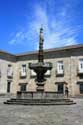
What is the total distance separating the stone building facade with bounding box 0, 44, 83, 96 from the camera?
34.3 metres

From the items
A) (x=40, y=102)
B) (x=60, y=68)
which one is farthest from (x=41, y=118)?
(x=60, y=68)

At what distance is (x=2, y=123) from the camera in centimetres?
738

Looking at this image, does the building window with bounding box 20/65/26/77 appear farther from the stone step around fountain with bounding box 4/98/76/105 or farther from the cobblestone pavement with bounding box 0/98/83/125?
the cobblestone pavement with bounding box 0/98/83/125

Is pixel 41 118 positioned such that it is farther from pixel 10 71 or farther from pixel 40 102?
pixel 10 71

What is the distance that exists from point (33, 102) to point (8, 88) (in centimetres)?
2429

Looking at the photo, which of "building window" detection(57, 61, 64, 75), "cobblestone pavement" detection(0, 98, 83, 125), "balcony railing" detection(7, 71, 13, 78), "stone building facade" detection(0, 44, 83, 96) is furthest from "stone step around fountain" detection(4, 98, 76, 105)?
"balcony railing" detection(7, 71, 13, 78)

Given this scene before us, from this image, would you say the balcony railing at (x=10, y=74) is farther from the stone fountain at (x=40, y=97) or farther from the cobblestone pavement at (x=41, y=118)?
the cobblestone pavement at (x=41, y=118)

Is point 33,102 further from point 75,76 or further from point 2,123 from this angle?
point 75,76

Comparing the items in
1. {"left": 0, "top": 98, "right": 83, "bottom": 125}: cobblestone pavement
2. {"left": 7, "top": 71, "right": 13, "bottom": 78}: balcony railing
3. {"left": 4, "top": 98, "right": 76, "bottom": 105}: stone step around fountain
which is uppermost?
{"left": 7, "top": 71, "right": 13, "bottom": 78}: balcony railing

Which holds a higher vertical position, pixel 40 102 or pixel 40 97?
pixel 40 97

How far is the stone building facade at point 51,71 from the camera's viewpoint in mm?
34281

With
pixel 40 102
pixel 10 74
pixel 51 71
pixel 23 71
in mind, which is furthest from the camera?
pixel 23 71

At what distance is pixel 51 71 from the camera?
36.8 metres

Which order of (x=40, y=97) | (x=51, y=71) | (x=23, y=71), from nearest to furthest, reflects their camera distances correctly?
(x=40, y=97) < (x=51, y=71) < (x=23, y=71)
